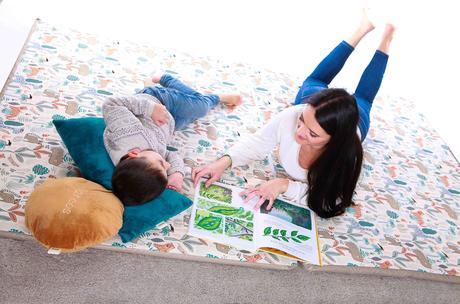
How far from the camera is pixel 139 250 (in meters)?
1.55

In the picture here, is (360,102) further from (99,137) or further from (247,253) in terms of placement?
(99,137)

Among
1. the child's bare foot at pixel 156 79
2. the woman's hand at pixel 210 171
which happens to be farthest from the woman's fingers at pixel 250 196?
the child's bare foot at pixel 156 79

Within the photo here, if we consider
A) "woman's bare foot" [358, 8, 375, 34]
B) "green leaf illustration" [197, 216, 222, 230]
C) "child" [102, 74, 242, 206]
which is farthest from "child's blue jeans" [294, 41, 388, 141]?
"green leaf illustration" [197, 216, 222, 230]

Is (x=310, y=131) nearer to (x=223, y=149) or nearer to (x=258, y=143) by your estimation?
(x=258, y=143)

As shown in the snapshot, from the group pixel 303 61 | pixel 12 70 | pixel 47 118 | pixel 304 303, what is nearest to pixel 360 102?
pixel 303 61

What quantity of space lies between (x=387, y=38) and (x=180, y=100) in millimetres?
1139

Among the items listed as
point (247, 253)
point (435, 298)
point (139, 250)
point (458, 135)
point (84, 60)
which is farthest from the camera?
point (458, 135)

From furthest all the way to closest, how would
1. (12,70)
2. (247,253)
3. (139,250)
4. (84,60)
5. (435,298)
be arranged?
1. (84,60)
2. (12,70)
3. (435,298)
4. (247,253)
5. (139,250)

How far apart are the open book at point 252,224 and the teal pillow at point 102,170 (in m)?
0.09

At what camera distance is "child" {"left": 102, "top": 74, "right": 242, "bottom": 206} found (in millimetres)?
1461

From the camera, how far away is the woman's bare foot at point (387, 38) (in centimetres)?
227

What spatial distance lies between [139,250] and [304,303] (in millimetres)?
633

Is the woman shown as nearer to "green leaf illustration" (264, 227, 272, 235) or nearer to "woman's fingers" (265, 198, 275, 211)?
"woman's fingers" (265, 198, 275, 211)

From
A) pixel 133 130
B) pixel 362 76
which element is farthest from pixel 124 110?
Answer: pixel 362 76
